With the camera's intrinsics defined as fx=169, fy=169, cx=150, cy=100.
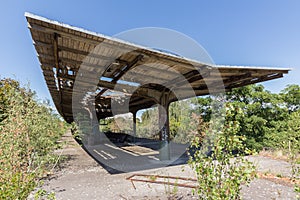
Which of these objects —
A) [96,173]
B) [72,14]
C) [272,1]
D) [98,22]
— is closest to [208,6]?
[272,1]

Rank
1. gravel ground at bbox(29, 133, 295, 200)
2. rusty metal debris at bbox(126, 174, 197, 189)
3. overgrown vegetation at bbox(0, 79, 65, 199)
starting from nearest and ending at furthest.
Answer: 1. overgrown vegetation at bbox(0, 79, 65, 199)
2. gravel ground at bbox(29, 133, 295, 200)
3. rusty metal debris at bbox(126, 174, 197, 189)

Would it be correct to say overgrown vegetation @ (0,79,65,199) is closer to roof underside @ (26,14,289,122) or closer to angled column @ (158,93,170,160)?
roof underside @ (26,14,289,122)

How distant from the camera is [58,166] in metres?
5.05

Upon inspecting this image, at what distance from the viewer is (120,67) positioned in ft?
14.1

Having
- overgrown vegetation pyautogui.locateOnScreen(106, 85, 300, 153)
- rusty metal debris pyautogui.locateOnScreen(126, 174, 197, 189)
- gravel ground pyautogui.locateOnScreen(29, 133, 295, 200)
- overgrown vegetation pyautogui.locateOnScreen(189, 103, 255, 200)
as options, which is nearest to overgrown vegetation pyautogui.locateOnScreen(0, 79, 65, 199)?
gravel ground pyautogui.locateOnScreen(29, 133, 295, 200)

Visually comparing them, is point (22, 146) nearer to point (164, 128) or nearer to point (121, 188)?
point (121, 188)

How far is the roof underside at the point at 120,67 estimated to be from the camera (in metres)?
2.83

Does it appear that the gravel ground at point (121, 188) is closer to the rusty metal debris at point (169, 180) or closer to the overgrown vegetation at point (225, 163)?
the rusty metal debris at point (169, 180)

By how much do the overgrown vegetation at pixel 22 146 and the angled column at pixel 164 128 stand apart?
326 centimetres

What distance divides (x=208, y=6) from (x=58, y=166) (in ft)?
23.9

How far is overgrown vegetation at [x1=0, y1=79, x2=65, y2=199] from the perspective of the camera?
1670mm

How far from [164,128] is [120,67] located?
2.83 metres

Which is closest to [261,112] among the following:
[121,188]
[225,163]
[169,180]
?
[169,180]

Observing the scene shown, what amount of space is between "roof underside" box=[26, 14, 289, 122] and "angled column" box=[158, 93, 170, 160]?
0.25 meters
